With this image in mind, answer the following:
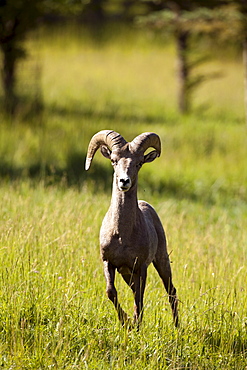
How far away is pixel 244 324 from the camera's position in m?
6.51

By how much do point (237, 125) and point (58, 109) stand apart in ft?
19.5

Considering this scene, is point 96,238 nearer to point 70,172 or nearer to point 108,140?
point 108,140

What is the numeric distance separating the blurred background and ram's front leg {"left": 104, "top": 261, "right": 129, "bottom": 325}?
14.8 feet

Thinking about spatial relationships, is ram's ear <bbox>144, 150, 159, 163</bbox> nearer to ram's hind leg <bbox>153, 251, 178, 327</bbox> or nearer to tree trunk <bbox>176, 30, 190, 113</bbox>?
ram's hind leg <bbox>153, 251, 178, 327</bbox>

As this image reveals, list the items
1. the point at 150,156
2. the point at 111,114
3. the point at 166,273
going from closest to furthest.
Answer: the point at 150,156 < the point at 166,273 < the point at 111,114

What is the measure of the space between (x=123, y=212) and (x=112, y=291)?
72cm

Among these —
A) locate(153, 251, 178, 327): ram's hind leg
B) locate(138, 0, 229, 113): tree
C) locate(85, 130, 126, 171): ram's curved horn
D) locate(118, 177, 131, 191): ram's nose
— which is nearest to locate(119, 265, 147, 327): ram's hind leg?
locate(153, 251, 178, 327): ram's hind leg

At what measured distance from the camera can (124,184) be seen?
547cm

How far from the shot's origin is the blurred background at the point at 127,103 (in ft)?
48.6

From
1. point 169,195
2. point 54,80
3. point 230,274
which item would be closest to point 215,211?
point 169,195

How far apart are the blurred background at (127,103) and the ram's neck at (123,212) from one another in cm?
443

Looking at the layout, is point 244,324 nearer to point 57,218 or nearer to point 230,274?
point 230,274

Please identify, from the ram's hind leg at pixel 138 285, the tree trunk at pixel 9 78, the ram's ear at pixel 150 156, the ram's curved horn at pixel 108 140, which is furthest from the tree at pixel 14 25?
the ram's hind leg at pixel 138 285

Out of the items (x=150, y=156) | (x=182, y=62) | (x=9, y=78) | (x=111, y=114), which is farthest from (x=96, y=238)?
(x=182, y=62)
